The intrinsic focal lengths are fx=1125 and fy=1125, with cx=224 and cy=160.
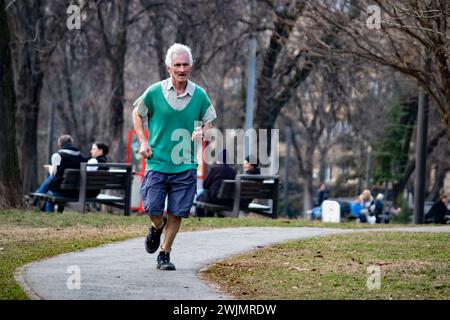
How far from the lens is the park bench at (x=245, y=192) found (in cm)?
2125

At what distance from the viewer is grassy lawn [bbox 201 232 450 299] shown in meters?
9.16

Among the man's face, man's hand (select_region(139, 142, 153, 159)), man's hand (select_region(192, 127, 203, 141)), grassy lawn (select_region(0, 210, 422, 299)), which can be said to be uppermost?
the man's face

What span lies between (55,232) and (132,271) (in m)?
4.67

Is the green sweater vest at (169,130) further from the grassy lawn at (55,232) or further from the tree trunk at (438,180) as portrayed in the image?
the tree trunk at (438,180)

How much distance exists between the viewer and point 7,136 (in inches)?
781

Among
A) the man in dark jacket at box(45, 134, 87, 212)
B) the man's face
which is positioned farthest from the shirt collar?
the man in dark jacket at box(45, 134, 87, 212)

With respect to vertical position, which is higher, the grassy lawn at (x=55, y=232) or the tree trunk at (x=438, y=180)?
the grassy lawn at (x=55, y=232)

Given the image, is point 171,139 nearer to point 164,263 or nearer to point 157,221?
point 157,221

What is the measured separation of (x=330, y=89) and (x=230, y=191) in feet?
33.7

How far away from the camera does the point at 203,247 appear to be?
13.1 m

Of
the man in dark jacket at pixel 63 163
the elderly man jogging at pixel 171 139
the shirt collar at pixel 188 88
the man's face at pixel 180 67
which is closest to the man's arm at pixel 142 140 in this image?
the elderly man jogging at pixel 171 139

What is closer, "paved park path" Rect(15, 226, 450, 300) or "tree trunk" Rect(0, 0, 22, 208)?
"paved park path" Rect(15, 226, 450, 300)

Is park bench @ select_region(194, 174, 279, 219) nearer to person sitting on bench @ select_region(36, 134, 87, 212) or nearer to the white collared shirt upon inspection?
person sitting on bench @ select_region(36, 134, 87, 212)
